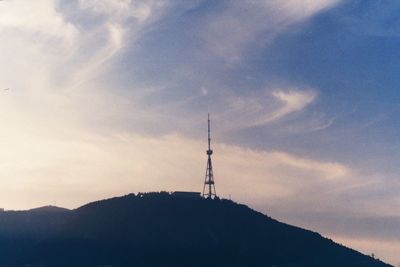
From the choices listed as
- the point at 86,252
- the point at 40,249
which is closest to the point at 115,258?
the point at 86,252

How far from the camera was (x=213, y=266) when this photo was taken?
198625mm

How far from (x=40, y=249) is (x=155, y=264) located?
36.5 m

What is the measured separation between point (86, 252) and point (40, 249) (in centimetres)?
1467

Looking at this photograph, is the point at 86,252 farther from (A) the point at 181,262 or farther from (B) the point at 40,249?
(A) the point at 181,262

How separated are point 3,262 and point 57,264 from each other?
52.3 feet

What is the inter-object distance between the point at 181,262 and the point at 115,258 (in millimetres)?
20536

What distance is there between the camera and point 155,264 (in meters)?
196

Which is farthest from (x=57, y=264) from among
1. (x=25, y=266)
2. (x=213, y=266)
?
(x=213, y=266)

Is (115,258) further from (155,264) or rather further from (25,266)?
(25,266)

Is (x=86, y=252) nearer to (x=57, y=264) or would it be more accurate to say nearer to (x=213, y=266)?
(x=57, y=264)

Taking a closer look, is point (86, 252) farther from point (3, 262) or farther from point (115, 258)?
point (3, 262)

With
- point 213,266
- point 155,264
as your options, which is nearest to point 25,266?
point 155,264

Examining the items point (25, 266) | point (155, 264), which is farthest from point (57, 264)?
point (155, 264)

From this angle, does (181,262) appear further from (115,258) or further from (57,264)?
(57,264)
